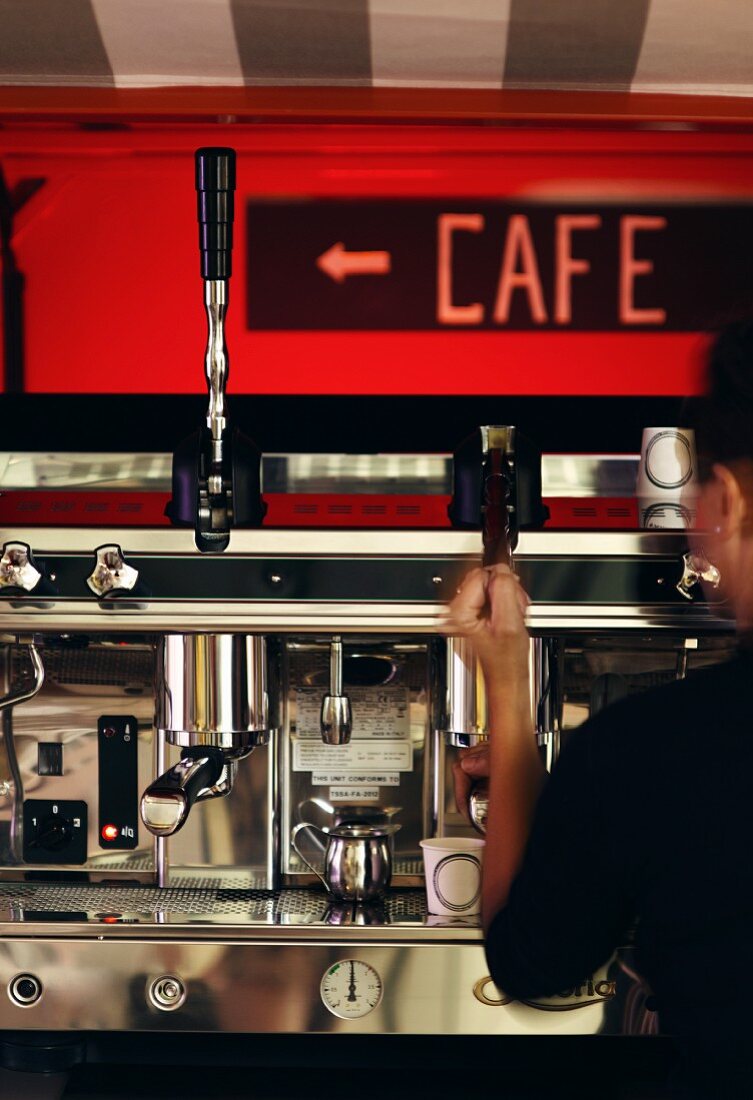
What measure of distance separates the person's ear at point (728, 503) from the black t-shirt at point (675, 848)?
84 mm

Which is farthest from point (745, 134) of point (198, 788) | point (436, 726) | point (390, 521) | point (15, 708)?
point (15, 708)

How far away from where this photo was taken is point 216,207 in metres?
1.31

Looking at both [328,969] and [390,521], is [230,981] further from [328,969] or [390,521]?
[390,521]

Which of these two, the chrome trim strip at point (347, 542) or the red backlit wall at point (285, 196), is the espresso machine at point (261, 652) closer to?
the chrome trim strip at point (347, 542)

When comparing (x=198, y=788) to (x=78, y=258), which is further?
(x=78, y=258)

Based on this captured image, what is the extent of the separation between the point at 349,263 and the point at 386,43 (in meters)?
0.30

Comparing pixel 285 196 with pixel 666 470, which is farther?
pixel 285 196

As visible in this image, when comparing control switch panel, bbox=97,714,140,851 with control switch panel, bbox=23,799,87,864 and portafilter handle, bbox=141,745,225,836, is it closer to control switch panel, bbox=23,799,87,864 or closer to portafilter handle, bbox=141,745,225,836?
control switch panel, bbox=23,799,87,864

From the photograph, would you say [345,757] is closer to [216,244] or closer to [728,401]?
[216,244]

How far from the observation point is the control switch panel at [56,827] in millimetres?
1571

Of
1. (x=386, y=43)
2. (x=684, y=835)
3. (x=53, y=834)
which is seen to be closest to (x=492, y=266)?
(x=386, y=43)

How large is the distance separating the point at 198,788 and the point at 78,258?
74 centimetres

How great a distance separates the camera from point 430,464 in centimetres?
163

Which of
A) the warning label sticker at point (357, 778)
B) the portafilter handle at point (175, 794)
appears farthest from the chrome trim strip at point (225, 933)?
the warning label sticker at point (357, 778)
